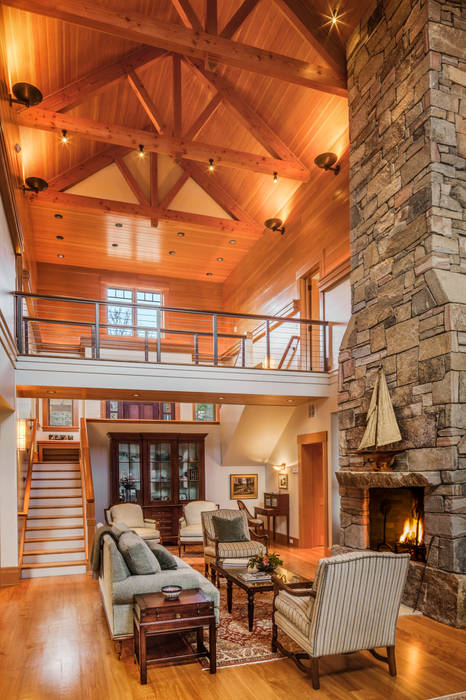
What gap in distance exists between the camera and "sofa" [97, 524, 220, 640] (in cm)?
443

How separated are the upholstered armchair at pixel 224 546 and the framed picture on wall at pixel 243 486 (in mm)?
3904

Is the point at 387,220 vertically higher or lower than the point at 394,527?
higher

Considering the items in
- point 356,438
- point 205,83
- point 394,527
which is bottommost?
point 394,527

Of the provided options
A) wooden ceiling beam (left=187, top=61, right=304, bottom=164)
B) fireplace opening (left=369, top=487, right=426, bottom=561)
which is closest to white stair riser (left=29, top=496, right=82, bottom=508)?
fireplace opening (left=369, top=487, right=426, bottom=561)

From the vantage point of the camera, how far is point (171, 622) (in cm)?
405

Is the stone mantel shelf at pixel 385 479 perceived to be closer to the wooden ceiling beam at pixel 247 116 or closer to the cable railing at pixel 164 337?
the cable railing at pixel 164 337

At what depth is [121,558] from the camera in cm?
468

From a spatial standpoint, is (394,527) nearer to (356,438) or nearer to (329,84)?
(356,438)

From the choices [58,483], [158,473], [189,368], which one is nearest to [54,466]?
[58,483]

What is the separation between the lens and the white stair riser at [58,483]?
9.62 meters

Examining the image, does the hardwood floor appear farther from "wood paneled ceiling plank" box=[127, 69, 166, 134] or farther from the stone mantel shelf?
"wood paneled ceiling plank" box=[127, 69, 166, 134]

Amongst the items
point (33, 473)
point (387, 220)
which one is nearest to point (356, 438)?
point (387, 220)

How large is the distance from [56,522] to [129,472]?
2.22 metres

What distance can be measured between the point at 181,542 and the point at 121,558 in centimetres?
465
